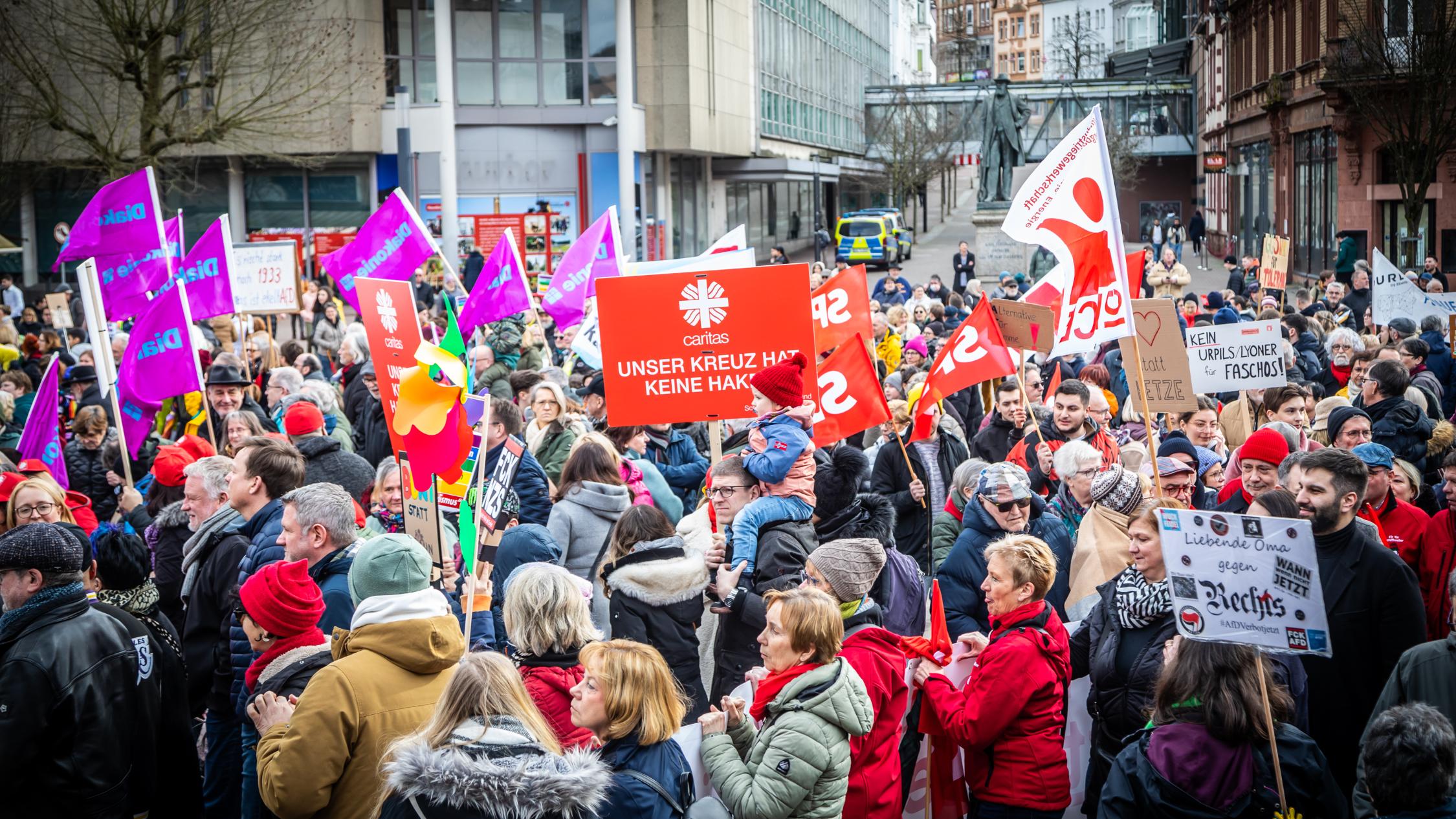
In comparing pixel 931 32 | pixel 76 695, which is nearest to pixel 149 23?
pixel 76 695

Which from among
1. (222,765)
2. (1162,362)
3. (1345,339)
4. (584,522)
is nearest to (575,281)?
(1162,362)

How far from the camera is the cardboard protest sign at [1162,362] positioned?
925 centimetres

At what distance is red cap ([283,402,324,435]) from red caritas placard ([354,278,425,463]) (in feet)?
6.30

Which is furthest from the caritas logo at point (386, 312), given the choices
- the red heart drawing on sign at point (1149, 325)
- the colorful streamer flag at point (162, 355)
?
the red heart drawing on sign at point (1149, 325)

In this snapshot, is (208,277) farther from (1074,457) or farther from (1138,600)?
(1138,600)

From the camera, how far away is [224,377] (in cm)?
1025

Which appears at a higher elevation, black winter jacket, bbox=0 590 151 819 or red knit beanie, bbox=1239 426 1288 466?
red knit beanie, bbox=1239 426 1288 466

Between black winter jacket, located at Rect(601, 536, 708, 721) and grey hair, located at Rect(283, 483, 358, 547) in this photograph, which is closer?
grey hair, located at Rect(283, 483, 358, 547)

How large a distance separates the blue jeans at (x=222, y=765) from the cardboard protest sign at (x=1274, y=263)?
14.4 meters

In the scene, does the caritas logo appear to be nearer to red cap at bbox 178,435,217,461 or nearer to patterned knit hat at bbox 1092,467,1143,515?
red cap at bbox 178,435,217,461

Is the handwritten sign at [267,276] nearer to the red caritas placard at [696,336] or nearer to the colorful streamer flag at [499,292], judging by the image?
the colorful streamer flag at [499,292]

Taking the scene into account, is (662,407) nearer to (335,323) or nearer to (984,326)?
(984,326)

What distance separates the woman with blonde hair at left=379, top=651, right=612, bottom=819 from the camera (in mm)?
3479

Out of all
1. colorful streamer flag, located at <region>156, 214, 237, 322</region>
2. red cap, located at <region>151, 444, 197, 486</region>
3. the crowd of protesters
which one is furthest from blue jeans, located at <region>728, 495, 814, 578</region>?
colorful streamer flag, located at <region>156, 214, 237, 322</region>
